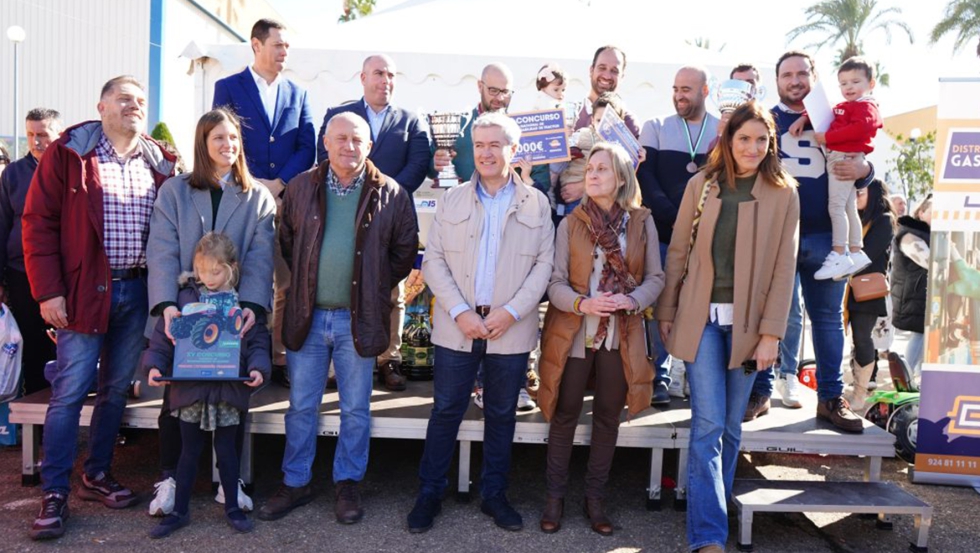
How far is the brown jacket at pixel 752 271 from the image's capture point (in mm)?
3631

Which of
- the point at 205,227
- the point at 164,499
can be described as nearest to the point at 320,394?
the point at 164,499

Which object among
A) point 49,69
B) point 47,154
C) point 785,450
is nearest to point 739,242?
point 785,450

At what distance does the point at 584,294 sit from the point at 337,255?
1.28 m

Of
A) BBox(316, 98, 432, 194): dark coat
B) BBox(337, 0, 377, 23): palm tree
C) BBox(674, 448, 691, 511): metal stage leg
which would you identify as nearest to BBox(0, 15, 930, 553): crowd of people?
BBox(674, 448, 691, 511): metal stage leg

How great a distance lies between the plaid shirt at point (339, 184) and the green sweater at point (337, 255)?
37 millimetres

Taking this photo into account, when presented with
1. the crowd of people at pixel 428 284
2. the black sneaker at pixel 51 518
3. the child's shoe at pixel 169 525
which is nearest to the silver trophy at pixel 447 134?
the crowd of people at pixel 428 284

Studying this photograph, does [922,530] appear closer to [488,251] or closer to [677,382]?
[677,382]

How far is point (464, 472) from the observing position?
A: 4.39 m

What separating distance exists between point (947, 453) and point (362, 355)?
364cm

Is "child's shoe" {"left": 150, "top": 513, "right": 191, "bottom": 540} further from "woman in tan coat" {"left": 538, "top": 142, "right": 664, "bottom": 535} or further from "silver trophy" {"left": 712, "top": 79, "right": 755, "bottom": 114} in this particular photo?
"silver trophy" {"left": 712, "top": 79, "right": 755, "bottom": 114}

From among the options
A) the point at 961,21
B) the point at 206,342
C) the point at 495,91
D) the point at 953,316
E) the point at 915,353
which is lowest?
the point at 915,353

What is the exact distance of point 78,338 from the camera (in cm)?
394

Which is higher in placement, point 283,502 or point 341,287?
point 341,287

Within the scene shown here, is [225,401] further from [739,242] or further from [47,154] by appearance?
[739,242]
